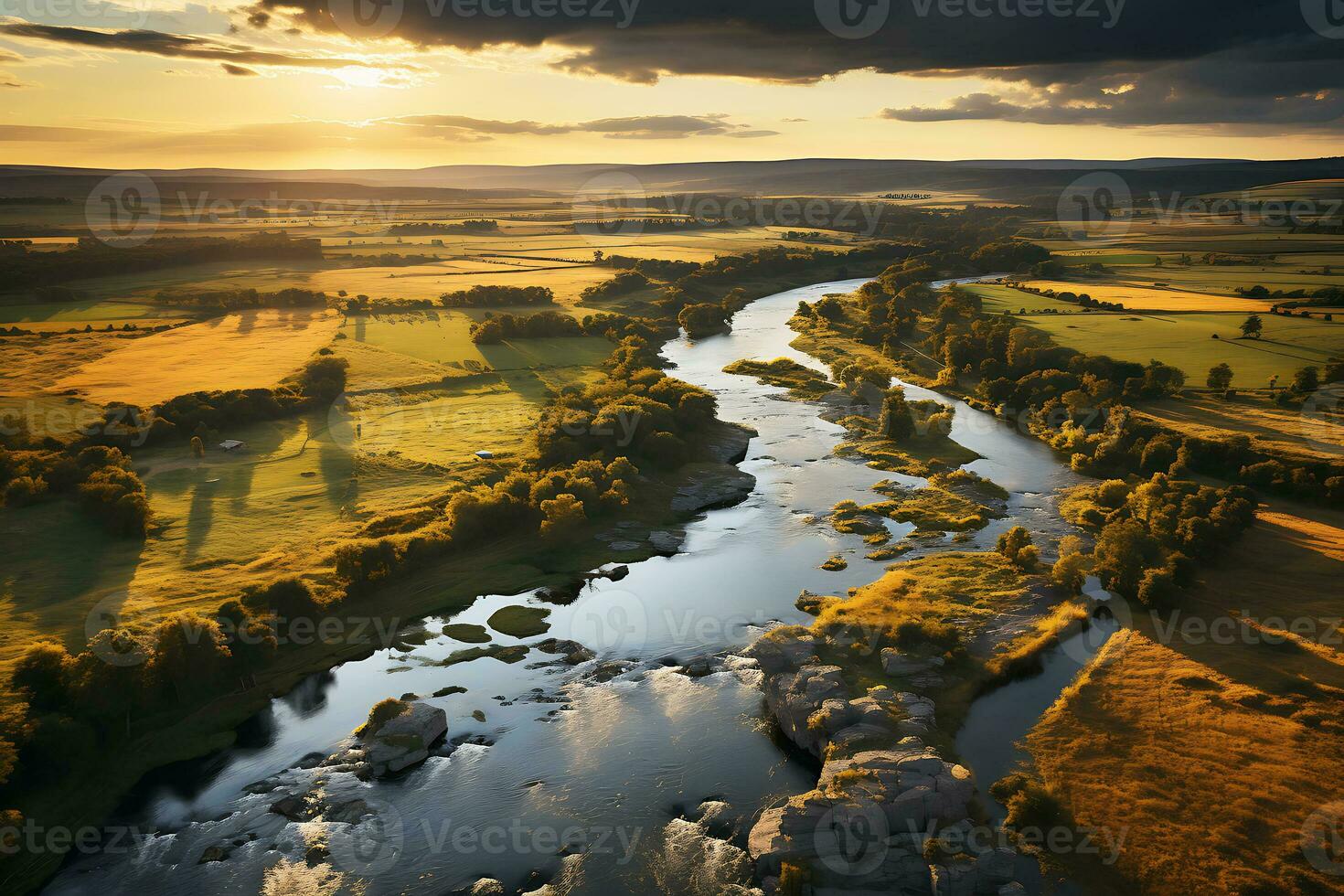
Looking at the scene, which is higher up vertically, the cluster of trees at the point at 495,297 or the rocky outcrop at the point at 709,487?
the cluster of trees at the point at 495,297

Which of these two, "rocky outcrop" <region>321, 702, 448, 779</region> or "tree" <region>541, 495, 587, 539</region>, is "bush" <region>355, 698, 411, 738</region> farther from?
"tree" <region>541, 495, 587, 539</region>

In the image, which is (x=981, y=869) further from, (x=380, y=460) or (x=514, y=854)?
(x=380, y=460)

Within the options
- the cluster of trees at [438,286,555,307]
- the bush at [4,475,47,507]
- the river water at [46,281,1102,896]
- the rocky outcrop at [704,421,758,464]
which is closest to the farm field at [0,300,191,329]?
the cluster of trees at [438,286,555,307]

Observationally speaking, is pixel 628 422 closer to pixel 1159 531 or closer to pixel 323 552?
pixel 323 552

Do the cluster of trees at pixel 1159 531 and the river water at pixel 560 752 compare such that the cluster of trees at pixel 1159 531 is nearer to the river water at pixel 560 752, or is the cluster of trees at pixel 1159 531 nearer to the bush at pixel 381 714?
the river water at pixel 560 752

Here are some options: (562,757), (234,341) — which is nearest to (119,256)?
(234,341)

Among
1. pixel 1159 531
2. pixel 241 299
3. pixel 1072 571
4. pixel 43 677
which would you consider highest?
pixel 241 299

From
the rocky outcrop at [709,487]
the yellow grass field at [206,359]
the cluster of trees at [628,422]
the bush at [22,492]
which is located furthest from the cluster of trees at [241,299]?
the rocky outcrop at [709,487]

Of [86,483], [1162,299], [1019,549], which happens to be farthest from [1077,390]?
[86,483]
